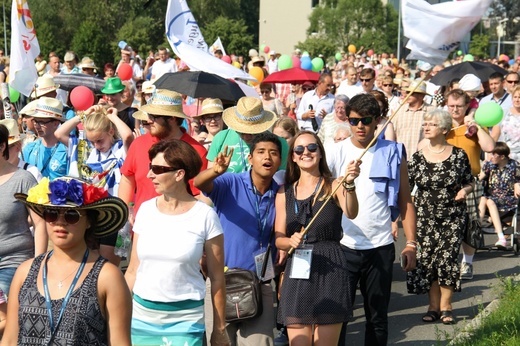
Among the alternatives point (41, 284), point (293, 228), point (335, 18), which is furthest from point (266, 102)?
point (335, 18)

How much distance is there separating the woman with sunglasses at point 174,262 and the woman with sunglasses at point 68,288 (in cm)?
84

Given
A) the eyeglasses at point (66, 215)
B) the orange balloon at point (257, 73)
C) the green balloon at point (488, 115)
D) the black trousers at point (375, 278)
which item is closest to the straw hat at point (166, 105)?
the black trousers at point (375, 278)

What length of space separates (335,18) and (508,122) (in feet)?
217

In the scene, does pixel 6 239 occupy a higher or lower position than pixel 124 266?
higher

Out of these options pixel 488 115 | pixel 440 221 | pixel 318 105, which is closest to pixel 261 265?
pixel 440 221

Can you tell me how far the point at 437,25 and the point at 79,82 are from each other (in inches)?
290

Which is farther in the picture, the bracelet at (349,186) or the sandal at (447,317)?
the sandal at (447,317)

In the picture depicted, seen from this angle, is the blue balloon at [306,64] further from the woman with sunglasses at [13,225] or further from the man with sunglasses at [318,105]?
the woman with sunglasses at [13,225]

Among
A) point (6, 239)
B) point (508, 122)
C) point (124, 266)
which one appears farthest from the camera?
point (508, 122)

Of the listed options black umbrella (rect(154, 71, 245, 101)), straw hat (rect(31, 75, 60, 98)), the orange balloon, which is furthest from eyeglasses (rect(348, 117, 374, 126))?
the orange balloon

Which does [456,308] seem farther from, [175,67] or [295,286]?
[175,67]

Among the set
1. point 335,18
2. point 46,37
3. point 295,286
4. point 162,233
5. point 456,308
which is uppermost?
point 335,18

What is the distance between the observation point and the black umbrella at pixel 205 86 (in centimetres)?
1057

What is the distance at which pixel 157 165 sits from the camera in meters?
5.34
